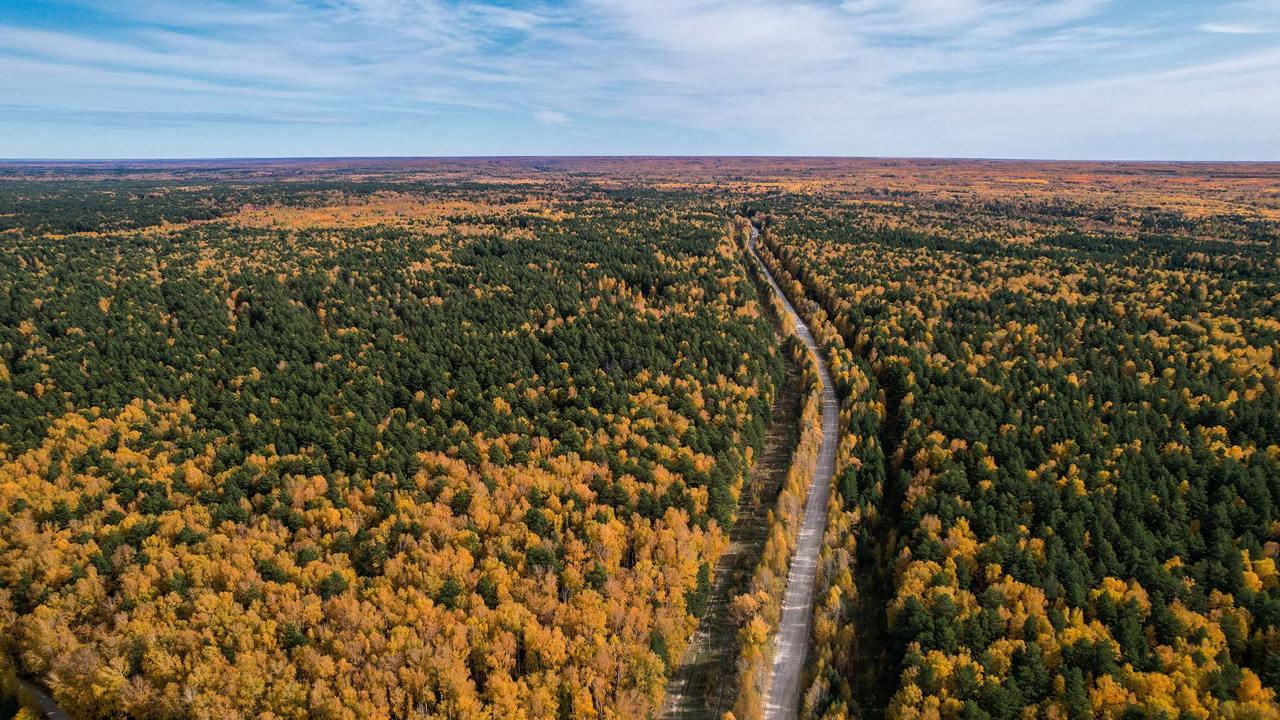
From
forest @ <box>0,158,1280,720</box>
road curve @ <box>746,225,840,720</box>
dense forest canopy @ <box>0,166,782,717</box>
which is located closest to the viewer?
forest @ <box>0,158,1280,720</box>

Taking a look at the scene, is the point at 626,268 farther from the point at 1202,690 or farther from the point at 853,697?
the point at 1202,690

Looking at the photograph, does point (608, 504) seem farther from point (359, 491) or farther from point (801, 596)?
point (359, 491)

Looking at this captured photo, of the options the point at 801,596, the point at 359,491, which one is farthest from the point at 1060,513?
the point at 359,491

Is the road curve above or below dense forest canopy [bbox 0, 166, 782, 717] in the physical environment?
below

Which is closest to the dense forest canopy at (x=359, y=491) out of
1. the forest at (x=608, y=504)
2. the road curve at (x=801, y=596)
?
the forest at (x=608, y=504)

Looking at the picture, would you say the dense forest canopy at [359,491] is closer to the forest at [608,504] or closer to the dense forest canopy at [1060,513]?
the forest at [608,504]

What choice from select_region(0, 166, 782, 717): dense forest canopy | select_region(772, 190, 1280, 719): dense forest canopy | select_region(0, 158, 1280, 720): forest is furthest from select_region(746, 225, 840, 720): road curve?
select_region(0, 166, 782, 717): dense forest canopy

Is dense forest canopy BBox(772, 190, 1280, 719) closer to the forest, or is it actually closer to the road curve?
the forest
